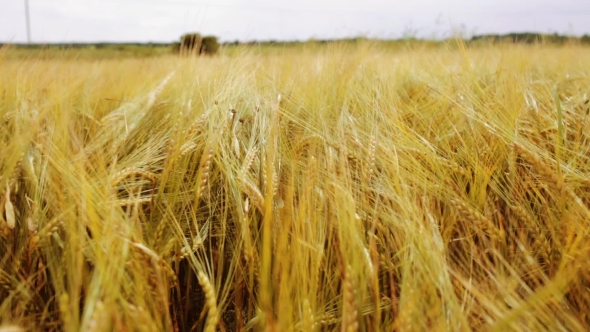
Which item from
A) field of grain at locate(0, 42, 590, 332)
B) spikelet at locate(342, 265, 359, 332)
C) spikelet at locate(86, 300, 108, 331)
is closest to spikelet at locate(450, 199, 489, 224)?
field of grain at locate(0, 42, 590, 332)

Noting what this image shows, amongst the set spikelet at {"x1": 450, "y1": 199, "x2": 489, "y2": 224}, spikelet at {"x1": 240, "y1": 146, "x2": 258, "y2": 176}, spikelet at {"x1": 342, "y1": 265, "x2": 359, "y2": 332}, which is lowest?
spikelet at {"x1": 342, "y1": 265, "x2": 359, "y2": 332}

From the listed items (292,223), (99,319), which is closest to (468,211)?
(292,223)

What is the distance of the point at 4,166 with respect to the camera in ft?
2.00

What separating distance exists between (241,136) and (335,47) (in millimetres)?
944

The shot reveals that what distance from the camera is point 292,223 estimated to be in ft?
1.76

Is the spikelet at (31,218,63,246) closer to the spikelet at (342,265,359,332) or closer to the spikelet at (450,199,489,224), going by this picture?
the spikelet at (342,265,359,332)

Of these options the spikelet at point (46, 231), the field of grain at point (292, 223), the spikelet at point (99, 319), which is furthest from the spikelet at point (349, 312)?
the spikelet at point (46, 231)

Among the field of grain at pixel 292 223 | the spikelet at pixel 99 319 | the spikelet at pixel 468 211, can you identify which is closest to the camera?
the spikelet at pixel 99 319

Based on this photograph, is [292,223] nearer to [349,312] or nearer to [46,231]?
[349,312]

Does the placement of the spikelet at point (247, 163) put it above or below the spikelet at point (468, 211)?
above

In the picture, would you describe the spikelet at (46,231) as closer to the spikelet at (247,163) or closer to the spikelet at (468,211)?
the spikelet at (247,163)

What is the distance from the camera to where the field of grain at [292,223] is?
419 millimetres

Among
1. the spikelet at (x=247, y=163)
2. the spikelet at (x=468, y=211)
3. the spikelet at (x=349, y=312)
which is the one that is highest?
the spikelet at (x=247, y=163)

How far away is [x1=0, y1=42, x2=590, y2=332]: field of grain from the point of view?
419 mm
